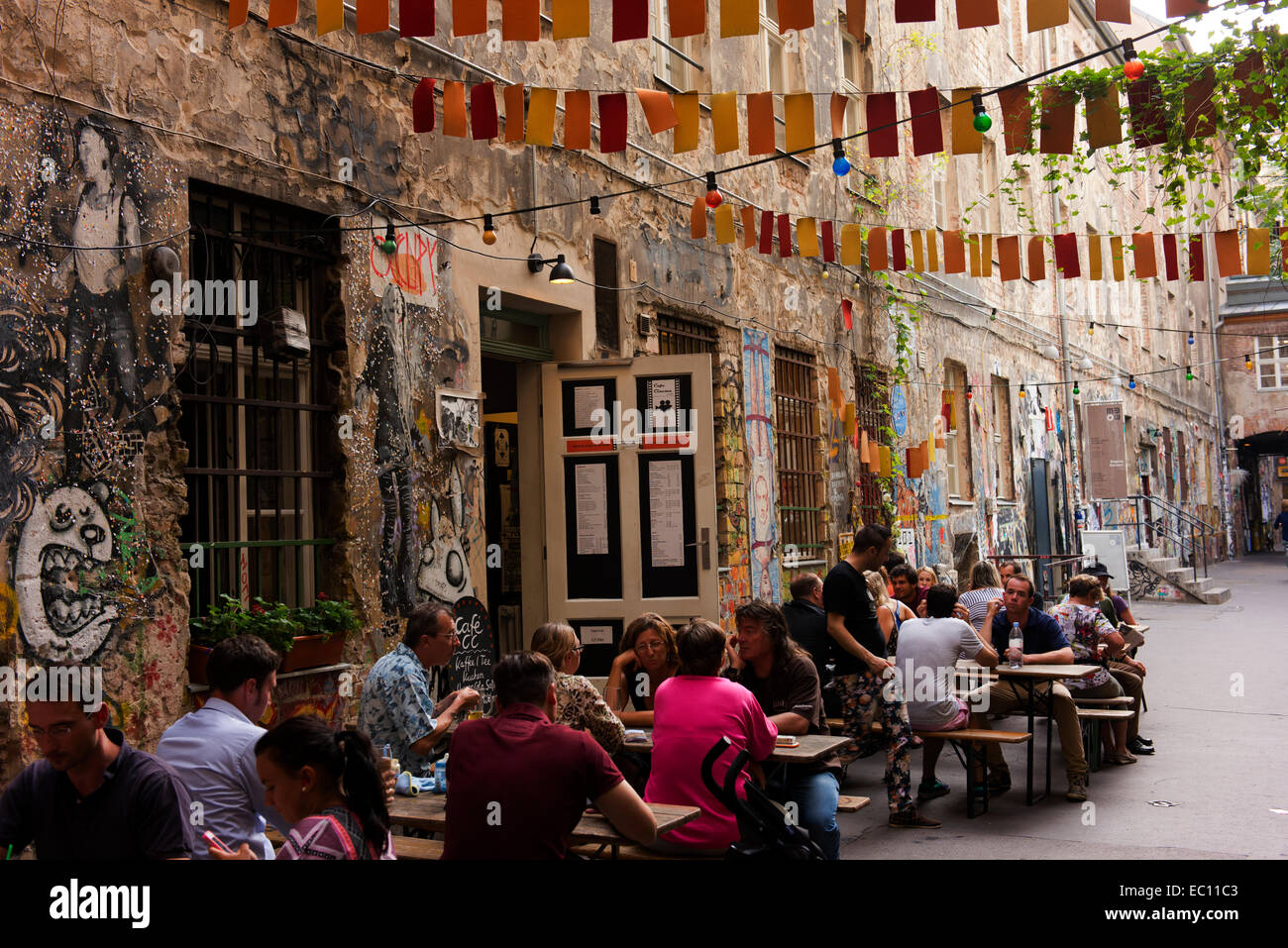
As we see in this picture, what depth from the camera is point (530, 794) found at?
12.8ft

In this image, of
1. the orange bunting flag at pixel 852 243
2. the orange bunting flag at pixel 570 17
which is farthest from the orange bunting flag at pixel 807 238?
the orange bunting flag at pixel 570 17

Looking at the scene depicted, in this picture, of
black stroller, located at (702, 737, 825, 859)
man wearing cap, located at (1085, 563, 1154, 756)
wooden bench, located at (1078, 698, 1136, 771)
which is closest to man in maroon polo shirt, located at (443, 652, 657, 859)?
black stroller, located at (702, 737, 825, 859)

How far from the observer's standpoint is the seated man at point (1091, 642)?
29.5 ft

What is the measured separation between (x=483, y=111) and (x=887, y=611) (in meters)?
4.62

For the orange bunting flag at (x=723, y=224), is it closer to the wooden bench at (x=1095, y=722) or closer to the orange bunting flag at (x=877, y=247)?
the orange bunting flag at (x=877, y=247)

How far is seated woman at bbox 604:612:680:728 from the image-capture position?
6.91 meters

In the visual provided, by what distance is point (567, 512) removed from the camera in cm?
919

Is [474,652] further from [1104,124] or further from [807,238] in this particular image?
[1104,124]

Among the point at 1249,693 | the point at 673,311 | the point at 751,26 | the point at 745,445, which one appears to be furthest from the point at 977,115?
the point at 1249,693

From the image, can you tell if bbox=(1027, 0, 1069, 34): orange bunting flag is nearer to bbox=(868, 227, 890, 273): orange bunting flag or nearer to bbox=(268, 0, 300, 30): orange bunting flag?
bbox=(268, 0, 300, 30): orange bunting flag

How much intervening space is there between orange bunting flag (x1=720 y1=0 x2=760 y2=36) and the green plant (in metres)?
3.63

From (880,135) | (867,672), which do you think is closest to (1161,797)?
(867,672)

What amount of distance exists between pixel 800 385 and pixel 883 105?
4774mm

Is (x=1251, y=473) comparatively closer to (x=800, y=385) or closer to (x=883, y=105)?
(x=800, y=385)
